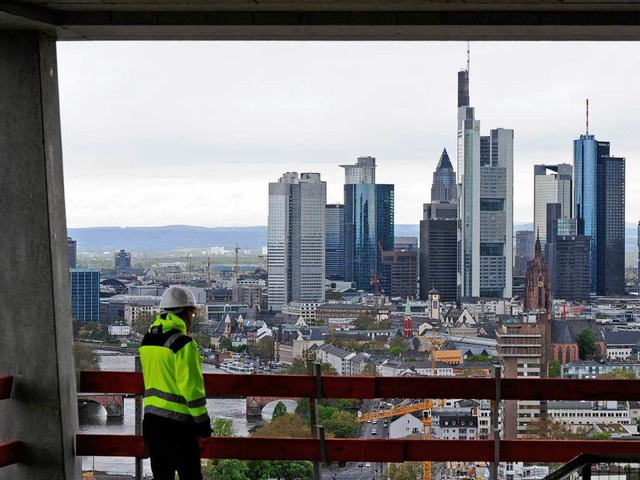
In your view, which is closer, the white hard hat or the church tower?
the white hard hat

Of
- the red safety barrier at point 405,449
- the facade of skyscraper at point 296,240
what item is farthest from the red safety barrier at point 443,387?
the facade of skyscraper at point 296,240

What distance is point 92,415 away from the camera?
7.89 m

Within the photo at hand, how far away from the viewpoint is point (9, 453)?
7301 millimetres

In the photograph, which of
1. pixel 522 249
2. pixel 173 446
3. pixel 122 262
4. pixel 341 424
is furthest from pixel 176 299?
pixel 522 249

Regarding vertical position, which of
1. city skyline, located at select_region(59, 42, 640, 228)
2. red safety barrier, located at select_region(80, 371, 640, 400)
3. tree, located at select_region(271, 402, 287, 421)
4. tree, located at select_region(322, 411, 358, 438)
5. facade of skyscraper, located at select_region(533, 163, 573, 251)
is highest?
city skyline, located at select_region(59, 42, 640, 228)

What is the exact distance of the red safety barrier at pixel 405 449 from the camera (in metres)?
7.10

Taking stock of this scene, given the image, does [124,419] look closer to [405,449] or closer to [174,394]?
[174,394]

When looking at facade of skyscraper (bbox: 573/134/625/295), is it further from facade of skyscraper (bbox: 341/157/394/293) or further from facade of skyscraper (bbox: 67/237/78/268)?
facade of skyscraper (bbox: 67/237/78/268)

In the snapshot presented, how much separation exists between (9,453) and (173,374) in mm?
1924

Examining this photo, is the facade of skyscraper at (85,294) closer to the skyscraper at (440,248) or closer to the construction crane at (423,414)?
the construction crane at (423,414)

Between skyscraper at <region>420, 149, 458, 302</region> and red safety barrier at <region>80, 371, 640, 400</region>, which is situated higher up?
skyscraper at <region>420, 149, 458, 302</region>

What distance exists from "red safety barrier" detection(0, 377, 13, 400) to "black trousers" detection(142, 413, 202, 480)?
1.55 m

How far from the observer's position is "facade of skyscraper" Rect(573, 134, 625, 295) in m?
14.4

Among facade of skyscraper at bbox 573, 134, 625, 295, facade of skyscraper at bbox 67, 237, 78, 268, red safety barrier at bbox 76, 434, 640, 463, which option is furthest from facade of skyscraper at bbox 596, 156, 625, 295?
facade of skyscraper at bbox 67, 237, 78, 268
